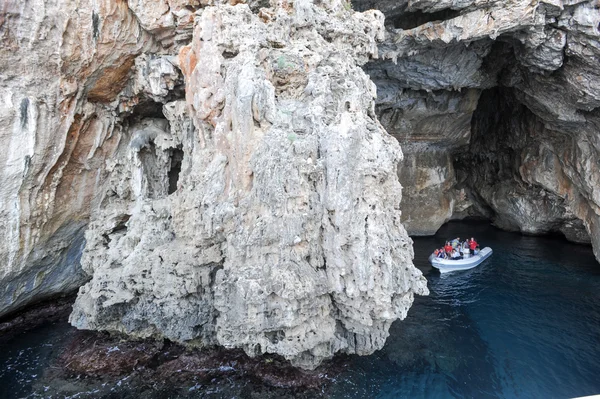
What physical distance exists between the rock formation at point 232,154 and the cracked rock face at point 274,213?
0.05m

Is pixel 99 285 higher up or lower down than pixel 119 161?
lower down

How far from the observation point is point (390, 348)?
1211cm

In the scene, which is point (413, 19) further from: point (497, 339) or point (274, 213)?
point (497, 339)

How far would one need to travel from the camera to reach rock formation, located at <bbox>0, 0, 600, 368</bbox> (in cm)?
897

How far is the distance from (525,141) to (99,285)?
2372cm

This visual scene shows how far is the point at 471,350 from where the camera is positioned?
1216 cm

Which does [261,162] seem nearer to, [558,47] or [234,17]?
[234,17]

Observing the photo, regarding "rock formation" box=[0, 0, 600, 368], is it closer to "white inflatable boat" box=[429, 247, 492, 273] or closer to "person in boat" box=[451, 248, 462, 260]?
"white inflatable boat" box=[429, 247, 492, 273]

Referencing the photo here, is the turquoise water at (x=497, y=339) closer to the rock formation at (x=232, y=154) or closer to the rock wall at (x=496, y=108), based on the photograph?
the rock formation at (x=232, y=154)

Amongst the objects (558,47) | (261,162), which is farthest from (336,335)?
(558,47)

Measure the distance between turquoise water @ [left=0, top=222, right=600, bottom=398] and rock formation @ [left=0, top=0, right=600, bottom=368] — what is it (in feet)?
4.82

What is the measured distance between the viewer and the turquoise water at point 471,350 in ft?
33.4

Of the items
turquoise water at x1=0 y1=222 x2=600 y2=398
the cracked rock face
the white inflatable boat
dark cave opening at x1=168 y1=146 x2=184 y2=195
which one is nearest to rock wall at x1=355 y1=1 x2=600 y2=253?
turquoise water at x1=0 y1=222 x2=600 y2=398

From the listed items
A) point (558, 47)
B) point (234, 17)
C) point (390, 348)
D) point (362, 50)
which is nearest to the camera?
point (234, 17)
